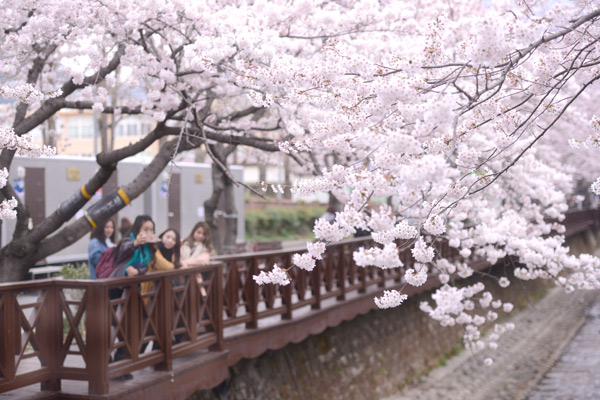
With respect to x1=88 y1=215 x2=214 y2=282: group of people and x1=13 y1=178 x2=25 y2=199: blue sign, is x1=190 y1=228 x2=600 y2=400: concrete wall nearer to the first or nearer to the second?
x1=88 y1=215 x2=214 y2=282: group of people

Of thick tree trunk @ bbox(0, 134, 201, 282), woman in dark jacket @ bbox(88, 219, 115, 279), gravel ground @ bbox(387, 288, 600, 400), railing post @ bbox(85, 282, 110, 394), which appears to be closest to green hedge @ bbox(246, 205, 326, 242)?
gravel ground @ bbox(387, 288, 600, 400)

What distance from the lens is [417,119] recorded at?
3.93 m

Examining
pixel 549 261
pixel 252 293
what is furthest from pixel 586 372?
pixel 252 293

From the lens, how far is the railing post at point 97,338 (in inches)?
247

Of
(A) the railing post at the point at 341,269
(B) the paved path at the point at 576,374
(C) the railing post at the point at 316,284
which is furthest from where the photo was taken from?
(B) the paved path at the point at 576,374

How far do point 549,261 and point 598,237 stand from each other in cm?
3829

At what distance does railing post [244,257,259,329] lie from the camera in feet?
30.0

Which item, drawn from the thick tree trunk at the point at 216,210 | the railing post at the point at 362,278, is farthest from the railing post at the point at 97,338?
the thick tree trunk at the point at 216,210

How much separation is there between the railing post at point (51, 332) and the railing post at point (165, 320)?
113cm

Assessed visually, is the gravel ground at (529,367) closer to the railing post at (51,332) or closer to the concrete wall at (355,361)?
the concrete wall at (355,361)

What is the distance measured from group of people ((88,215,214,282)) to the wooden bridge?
239mm

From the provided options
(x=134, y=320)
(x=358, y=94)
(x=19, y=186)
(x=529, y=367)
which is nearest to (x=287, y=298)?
(x=134, y=320)

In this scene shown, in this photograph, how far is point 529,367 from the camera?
18094 millimetres

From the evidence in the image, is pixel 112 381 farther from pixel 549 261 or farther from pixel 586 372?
pixel 586 372
